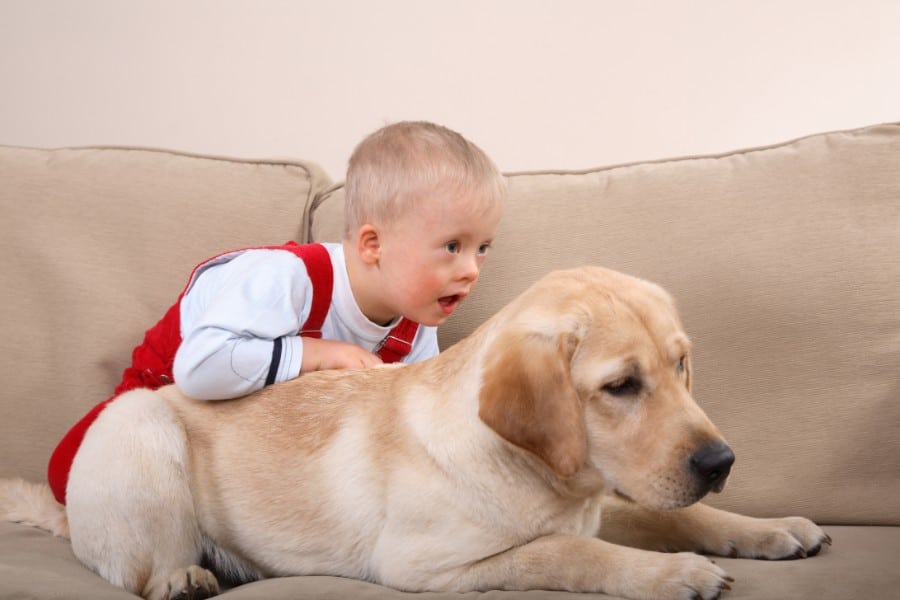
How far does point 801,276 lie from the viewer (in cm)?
246

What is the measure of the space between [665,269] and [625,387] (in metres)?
0.87

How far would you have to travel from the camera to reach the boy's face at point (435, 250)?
2.36 meters

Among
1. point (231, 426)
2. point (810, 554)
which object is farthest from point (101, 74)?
point (810, 554)

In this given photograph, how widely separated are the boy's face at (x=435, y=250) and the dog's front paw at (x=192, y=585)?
0.88 m

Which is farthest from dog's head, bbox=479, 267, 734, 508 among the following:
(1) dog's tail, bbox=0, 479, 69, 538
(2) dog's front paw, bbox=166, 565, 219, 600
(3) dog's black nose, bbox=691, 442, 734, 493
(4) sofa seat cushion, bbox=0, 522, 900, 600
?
(1) dog's tail, bbox=0, 479, 69, 538

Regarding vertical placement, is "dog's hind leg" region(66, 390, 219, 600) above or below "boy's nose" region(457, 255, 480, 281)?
below

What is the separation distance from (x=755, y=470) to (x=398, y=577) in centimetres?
111

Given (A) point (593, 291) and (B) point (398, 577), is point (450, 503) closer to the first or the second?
(B) point (398, 577)

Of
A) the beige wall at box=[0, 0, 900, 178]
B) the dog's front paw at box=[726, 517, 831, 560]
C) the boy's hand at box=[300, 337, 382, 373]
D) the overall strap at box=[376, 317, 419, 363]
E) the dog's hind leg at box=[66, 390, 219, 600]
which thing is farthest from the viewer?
A: the beige wall at box=[0, 0, 900, 178]

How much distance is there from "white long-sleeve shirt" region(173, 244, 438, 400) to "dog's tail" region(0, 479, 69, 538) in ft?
1.76

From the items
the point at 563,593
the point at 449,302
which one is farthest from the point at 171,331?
the point at 563,593

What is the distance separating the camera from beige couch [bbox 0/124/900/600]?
2.38m

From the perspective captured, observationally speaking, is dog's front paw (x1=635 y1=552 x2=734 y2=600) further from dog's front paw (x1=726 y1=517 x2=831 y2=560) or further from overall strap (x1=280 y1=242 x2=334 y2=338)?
overall strap (x1=280 y1=242 x2=334 y2=338)

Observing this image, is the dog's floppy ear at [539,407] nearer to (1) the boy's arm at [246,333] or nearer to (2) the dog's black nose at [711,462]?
(2) the dog's black nose at [711,462]
